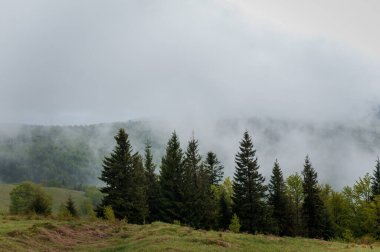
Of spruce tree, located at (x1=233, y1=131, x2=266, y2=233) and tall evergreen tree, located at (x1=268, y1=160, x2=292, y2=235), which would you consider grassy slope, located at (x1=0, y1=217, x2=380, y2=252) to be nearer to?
spruce tree, located at (x1=233, y1=131, x2=266, y2=233)

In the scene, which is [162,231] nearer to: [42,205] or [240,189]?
[240,189]

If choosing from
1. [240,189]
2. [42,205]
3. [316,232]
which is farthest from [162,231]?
[42,205]

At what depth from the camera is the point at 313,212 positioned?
76.8 metres

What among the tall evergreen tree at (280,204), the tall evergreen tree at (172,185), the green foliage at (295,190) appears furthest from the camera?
the green foliage at (295,190)

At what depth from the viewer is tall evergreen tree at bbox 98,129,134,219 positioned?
6278cm

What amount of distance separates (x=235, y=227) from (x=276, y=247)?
34923 millimetres

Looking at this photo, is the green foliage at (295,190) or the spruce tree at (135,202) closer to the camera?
the spruce tree at (135,202)

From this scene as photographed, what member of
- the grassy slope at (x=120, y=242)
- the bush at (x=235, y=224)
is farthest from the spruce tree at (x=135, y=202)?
the grassy slope at (x=120, y=242)

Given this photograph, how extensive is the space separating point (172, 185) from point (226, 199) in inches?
610

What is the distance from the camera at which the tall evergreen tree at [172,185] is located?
222ft

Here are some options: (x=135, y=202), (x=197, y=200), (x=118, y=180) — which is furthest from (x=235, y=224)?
(x=118, y=180)

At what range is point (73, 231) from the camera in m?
38.3

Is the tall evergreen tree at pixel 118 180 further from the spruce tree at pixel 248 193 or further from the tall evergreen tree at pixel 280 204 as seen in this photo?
the tall evergreen tree at pixel 280 204

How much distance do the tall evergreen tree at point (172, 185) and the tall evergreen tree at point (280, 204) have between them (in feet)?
66.5
